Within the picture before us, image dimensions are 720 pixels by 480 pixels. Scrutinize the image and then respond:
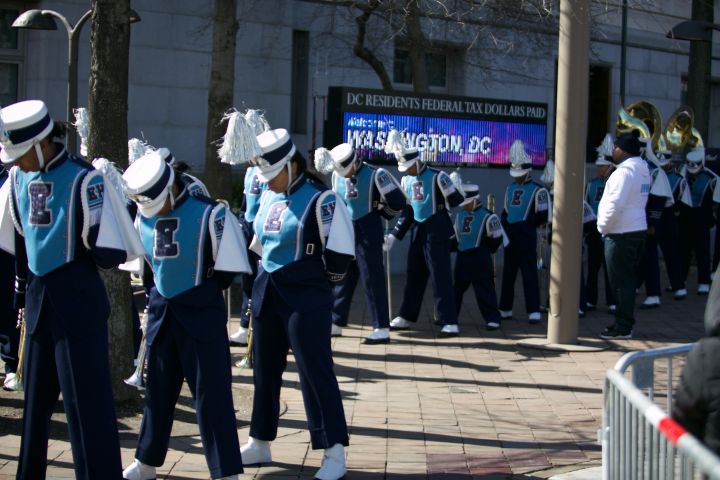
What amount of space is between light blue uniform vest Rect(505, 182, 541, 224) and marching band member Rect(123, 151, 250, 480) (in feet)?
23.7

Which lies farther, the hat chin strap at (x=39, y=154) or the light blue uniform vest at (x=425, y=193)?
the light blue uniform vest at (x=425, y=193)

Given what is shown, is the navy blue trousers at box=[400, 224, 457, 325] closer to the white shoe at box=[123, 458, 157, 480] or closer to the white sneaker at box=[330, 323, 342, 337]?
the white sneaker at box=[330, 323, 342, 337]

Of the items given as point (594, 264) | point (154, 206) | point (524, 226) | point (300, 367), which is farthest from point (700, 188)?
point (154, 206)

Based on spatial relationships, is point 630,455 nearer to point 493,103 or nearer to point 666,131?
point 493,103

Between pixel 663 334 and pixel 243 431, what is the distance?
602cm

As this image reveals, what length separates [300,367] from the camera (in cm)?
663

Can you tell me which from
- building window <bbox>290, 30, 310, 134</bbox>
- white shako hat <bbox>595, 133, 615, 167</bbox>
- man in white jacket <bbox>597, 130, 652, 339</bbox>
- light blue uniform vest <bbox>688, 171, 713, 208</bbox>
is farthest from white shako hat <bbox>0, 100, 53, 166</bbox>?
building window <bbox>290, 30, 310, 134</bbox>

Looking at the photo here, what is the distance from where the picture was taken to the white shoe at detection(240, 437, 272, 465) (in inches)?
267

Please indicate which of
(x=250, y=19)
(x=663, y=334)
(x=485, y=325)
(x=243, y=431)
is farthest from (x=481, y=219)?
(x=250, y=19)

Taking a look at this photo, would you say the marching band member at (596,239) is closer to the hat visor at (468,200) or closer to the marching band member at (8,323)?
the hat visor at (468,200)

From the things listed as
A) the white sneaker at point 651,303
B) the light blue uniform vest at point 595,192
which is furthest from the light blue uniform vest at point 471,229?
the white sneaker at point 651,303

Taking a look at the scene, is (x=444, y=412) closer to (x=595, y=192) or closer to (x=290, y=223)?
(x=290, y=223)

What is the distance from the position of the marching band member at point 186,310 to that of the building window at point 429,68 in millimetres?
15934

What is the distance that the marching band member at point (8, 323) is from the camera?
8727mm
